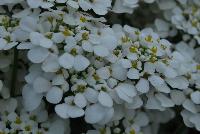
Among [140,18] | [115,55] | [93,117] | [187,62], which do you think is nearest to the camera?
[93,117]

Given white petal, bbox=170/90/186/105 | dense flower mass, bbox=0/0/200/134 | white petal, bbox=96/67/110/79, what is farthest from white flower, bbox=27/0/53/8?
white petal, bbox=170/90/186/105

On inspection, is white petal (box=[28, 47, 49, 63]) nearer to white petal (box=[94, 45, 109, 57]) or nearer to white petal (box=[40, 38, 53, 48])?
white petal (box=[40, 38, 53, 48])

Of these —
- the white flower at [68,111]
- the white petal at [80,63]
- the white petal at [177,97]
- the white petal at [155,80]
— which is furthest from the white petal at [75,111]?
the white petal at [177,97]

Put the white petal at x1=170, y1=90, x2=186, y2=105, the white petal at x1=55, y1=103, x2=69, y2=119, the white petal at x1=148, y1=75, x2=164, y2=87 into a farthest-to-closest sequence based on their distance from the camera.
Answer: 1. the white petal at x1=170, y1=90, x2=186, y2=105
2. the white petal at x1=148, y1=75, x2=164, y2=87
3. the white petal at x1=55, y1=103, x2=69, y2=119

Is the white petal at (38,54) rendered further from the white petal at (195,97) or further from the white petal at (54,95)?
the white petal at (195,97)

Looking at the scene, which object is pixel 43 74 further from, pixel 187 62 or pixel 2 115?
pixel 187 62

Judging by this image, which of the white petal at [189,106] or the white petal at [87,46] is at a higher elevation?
the white petal at [87,46]

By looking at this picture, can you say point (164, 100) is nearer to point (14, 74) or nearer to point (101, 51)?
point (101, 51)

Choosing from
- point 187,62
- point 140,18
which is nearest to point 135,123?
point 187,62
